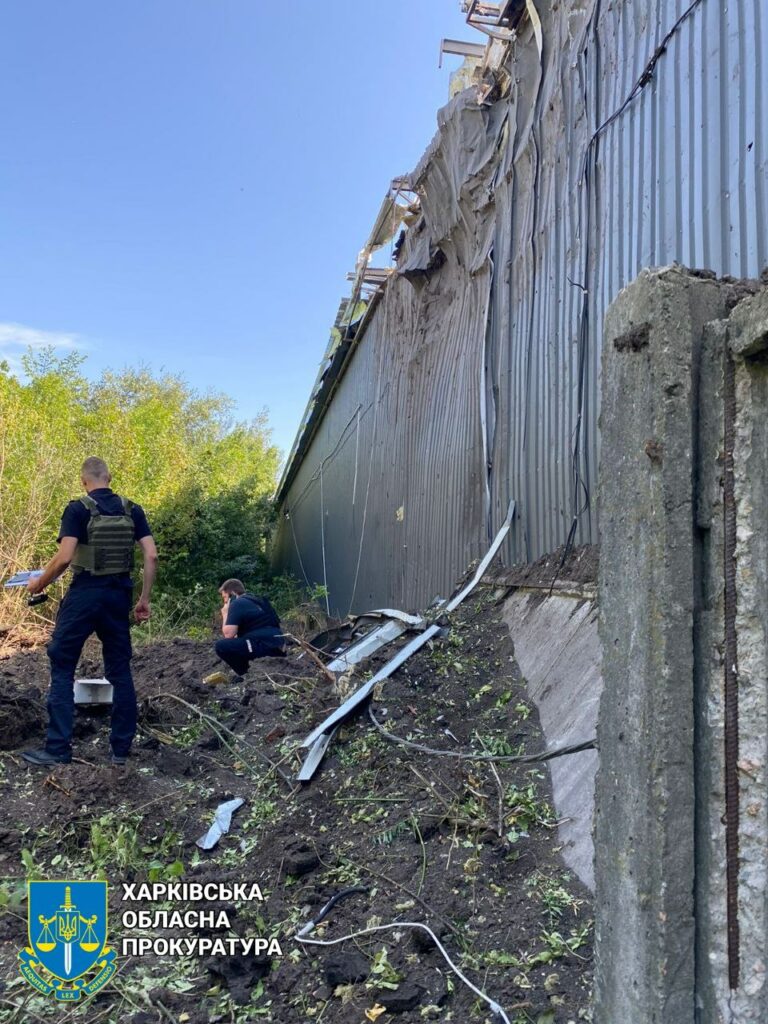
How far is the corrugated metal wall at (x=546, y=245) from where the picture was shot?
3266 mm

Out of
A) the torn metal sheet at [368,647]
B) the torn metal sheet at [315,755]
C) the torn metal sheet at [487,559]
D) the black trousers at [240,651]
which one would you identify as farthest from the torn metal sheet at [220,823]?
the black trousers at [240,651]

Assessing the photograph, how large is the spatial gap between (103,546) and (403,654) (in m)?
2.07

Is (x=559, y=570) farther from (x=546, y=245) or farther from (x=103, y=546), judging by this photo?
(x=103, y=546)

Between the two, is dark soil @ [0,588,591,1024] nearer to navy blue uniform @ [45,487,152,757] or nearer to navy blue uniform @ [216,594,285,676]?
navy blue uniform @ [45,487,152,757]

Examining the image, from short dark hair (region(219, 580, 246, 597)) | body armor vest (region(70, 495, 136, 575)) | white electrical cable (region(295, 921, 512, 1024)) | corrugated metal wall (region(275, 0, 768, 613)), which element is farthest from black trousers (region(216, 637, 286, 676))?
white electrical cable (region(295, 921, 512, 1024))

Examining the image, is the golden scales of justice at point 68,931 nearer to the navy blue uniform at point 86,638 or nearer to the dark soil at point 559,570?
the navy blue uniform at point 86,638

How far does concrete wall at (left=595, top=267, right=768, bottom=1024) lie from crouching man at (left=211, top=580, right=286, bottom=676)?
16.6 feet

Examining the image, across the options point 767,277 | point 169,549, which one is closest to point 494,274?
point 767,277

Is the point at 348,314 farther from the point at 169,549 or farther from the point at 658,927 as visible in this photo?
the point at 658,927

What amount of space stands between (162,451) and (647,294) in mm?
16051

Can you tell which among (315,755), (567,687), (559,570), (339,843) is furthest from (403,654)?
(339,843)

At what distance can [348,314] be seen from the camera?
13258mm

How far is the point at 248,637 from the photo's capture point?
6.79 meters

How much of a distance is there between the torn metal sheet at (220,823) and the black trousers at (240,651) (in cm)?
250
